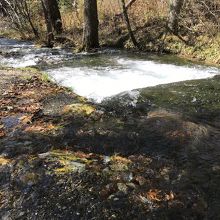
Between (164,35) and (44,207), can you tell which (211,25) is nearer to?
(164,35)

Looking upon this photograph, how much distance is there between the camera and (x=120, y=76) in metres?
10.8

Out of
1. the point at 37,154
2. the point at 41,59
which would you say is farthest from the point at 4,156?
the point at 41,59

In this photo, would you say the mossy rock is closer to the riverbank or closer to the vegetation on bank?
the riverbank

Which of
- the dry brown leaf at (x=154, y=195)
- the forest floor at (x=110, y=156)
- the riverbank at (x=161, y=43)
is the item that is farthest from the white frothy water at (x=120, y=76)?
the dry brown leaf at (x=154, y=195)

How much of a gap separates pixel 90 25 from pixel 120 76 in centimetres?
534

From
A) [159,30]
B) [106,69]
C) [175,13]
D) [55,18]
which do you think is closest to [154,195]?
[106,69]

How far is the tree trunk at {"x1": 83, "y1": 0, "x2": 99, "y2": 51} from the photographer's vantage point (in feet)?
50.4

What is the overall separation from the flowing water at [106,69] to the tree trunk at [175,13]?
5.48ft

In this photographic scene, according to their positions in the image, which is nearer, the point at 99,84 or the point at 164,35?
the point at 99,84

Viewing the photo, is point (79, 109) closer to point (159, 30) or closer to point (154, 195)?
point (154, 195)

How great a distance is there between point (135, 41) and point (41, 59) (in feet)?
11.6

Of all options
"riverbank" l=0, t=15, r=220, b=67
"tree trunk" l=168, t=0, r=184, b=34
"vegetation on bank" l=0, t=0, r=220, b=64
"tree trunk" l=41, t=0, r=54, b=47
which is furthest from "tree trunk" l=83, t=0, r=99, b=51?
"tree trunk" l=168, t=0, r=184, b=34

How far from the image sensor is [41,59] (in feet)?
46.9

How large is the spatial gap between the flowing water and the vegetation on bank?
89cm
